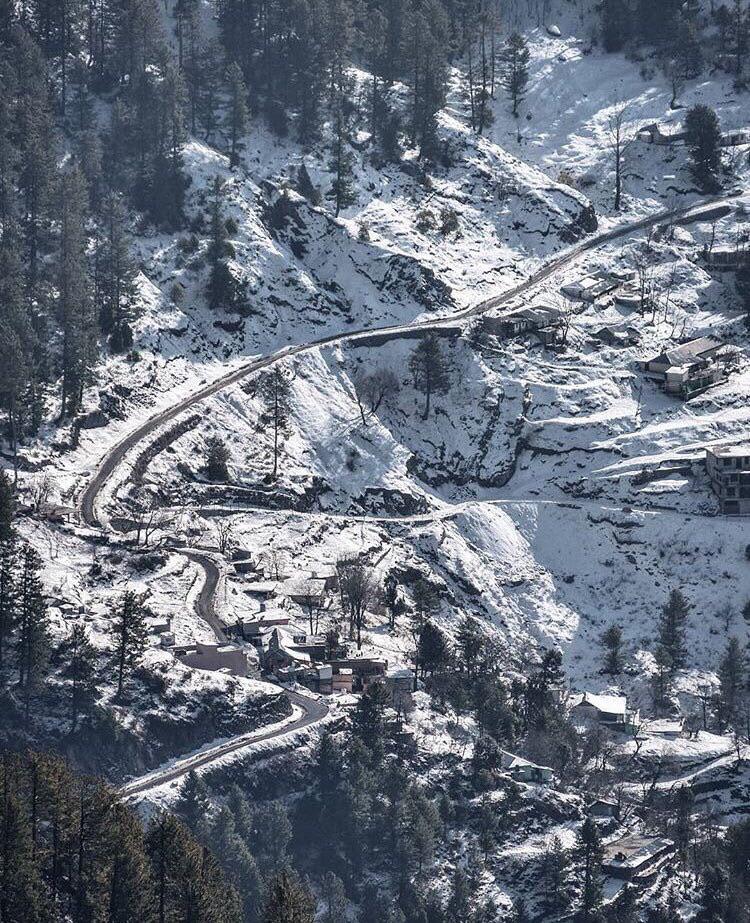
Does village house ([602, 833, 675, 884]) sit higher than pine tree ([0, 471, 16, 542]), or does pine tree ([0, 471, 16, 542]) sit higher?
pine tree ([0, 471, 16, 542])

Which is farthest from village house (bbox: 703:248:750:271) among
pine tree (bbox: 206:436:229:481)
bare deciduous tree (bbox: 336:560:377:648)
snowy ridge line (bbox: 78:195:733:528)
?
Answer: bare deciduous tree (bbox: 336:560:377:648)

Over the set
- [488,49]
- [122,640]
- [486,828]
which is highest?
[488,49]

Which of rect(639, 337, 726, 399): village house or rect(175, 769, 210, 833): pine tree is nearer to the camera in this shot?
rect(175, 769, 210, 833): pine tree

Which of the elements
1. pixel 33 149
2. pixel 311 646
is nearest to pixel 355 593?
pixel 311 646

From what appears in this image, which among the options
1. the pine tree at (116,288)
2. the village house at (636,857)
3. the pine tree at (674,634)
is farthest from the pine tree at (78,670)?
the pine tree at (674,634)

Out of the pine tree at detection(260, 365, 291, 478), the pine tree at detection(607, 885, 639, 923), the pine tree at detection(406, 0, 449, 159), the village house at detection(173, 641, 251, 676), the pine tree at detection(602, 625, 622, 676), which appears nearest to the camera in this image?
the pine tree at detection(607, 885, 639, 923)

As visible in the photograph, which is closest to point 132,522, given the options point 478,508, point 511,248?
point 478,508

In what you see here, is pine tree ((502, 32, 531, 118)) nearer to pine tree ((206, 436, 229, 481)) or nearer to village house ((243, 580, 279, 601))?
pine tree ((206, 436, 229, 481))

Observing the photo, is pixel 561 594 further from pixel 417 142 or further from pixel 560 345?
pixel 417 142
